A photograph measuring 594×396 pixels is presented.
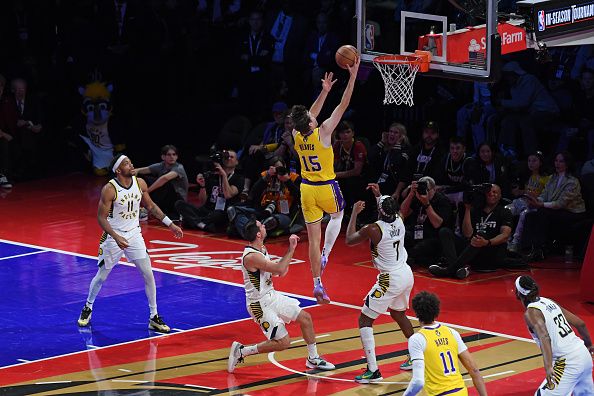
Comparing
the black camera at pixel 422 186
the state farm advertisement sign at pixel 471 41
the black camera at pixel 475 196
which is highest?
the state farm advertisement sign at pixel 471 41

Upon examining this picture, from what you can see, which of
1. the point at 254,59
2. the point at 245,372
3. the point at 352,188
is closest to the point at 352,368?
the point at 245,372

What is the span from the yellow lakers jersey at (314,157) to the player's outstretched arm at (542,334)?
3910 mm

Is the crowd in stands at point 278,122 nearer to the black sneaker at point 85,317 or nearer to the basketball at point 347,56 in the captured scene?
the basketball at point 347,56

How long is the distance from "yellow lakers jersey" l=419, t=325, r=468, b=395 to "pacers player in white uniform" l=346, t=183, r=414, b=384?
2474mm

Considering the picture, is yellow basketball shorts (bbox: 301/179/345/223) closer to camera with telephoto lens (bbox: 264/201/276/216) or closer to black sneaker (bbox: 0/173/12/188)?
camera with telephoto lens (bbox: 264/201/276/216)

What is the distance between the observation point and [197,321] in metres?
14.5

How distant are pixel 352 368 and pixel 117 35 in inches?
576

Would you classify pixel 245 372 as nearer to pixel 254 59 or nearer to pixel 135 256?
pixel 135 256

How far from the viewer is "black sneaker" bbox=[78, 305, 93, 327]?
46.7 feet

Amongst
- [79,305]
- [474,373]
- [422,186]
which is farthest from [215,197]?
[474,373]

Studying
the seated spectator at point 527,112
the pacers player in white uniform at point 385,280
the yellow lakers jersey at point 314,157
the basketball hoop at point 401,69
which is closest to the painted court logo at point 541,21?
the basketball hoop at point 401,69

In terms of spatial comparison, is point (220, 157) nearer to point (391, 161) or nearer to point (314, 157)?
point (391, 161)

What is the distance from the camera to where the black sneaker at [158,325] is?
1404 centimetres

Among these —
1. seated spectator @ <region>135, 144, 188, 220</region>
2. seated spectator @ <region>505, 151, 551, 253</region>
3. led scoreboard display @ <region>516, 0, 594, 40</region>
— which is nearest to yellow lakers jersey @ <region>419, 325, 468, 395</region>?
led scoreboard display @ <region>516, 0, 594, 40</region>
